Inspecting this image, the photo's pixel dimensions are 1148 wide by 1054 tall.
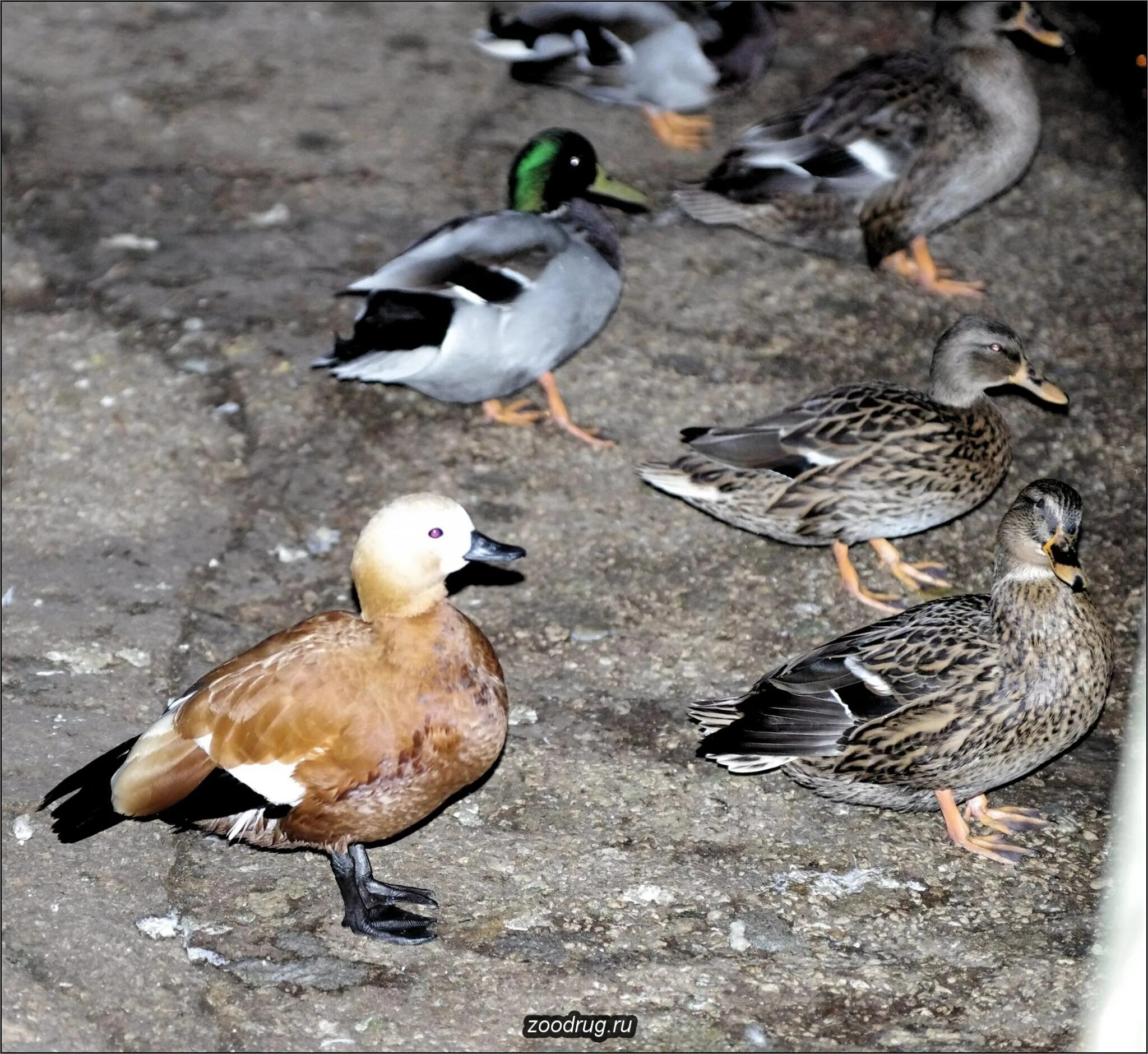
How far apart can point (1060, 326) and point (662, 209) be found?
1.74 m

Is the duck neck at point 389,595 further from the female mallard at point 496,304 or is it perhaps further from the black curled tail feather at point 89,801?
the female mallard at point 496,304

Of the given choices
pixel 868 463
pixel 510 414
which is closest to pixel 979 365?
pixel 868 463

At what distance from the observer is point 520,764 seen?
425 centimetres

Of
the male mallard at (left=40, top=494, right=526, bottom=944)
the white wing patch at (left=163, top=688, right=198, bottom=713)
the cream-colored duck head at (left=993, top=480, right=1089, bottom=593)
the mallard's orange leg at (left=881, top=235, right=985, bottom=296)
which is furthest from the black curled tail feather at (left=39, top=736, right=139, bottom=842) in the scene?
the mallard's orange leg at (left=881, top=235, right=985, bottom=296)

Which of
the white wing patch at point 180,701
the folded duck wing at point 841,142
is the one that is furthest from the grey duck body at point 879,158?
the white wing patch at point 180,701

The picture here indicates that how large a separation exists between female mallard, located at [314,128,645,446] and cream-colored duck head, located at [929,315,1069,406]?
123cm

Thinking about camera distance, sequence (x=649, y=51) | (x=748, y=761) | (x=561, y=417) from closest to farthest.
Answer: (x=748, y=761), (x=561, y=417), (x=649, y=51)

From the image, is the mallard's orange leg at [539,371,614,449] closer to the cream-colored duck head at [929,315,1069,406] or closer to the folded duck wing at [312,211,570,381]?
the folded duck wing at [312,211,570,381]

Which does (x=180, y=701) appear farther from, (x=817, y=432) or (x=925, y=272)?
(x=925, y=272)

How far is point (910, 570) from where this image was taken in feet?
16.3

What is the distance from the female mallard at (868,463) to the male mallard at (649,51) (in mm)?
2444

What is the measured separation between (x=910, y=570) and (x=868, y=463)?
46 centimetres

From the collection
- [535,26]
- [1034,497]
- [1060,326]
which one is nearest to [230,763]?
[1034,497]

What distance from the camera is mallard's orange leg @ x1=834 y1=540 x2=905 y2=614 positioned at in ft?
15.8
